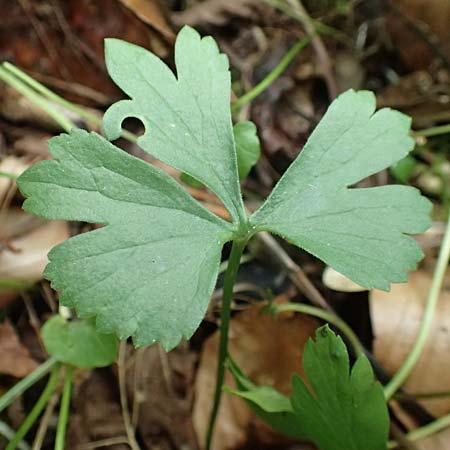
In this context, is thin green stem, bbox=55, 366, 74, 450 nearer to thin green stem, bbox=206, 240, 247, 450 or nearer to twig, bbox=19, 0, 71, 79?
thin green stem, bbox=206, 240, 247, 450

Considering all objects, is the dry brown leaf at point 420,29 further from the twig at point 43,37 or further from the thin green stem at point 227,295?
the thin green stem at point 227,295

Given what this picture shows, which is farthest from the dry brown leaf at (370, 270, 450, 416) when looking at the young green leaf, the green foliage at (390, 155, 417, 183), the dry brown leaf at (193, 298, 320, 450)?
the green foliage at (390, 155, 417, 183)

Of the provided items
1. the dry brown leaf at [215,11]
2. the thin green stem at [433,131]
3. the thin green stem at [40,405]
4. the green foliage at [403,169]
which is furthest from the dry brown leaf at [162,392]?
the dry brown leaf at [215,11]

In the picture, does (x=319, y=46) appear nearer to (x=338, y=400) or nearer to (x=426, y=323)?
(x=426, y=323)

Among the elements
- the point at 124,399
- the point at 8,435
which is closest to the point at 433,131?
the point at 124,399

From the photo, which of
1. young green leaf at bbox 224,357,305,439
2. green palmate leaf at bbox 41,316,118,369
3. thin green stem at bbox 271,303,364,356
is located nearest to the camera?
young green leaf at bbox 224,357,305,439
